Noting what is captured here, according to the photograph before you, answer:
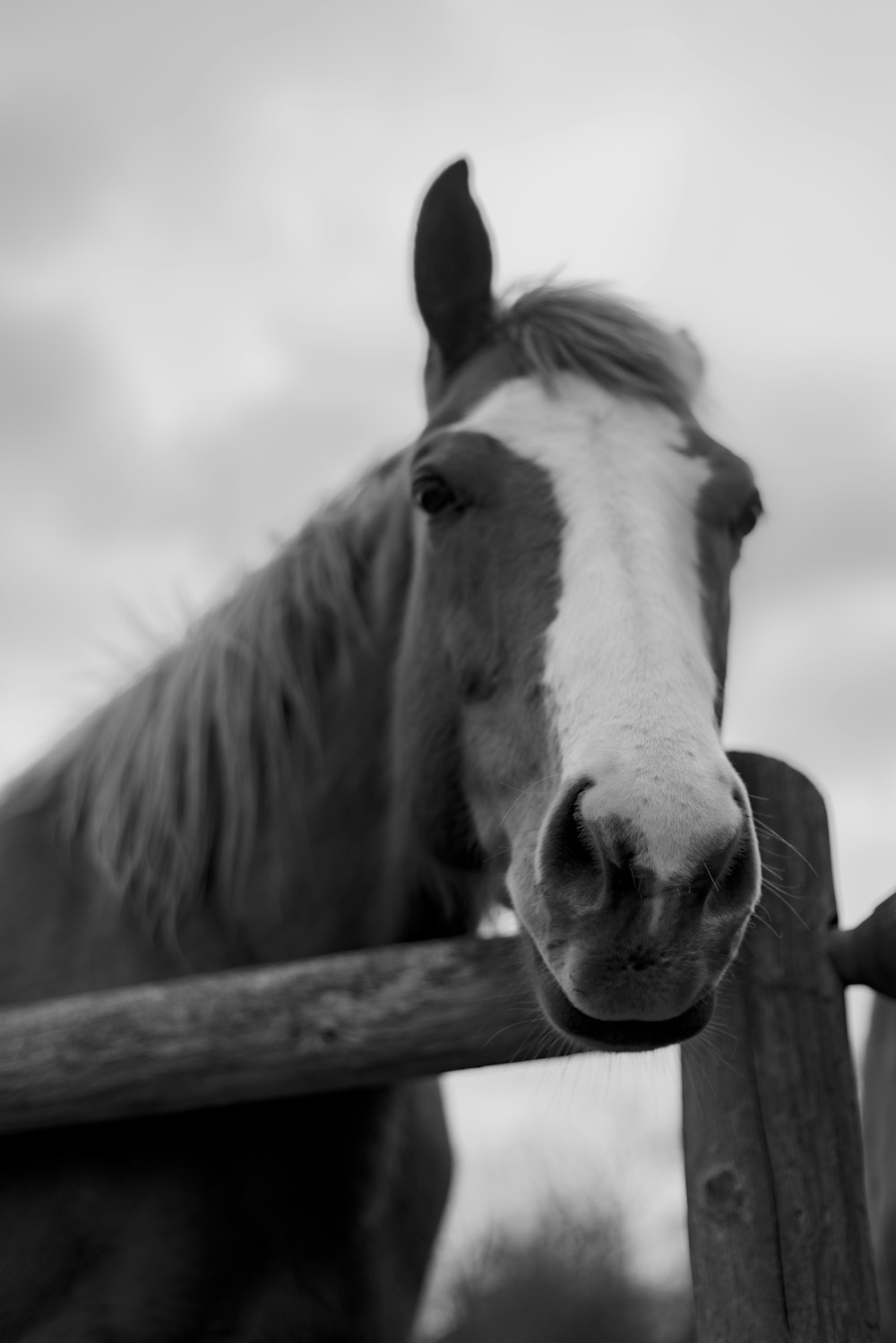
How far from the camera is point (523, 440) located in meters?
2.30

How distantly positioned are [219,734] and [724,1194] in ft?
5.22

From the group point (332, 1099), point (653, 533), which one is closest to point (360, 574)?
point (653, 533)

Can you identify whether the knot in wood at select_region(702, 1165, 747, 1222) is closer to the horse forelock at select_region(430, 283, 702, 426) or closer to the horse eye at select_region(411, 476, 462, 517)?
the horse eye at select_region(411, 476, 462, 517)

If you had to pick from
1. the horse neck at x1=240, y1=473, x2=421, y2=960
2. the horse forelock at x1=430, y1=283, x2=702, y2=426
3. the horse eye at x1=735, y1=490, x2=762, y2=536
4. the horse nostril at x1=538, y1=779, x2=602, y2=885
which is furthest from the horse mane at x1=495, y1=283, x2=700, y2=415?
the horse nostril at x1=538, y1=779, x2=602, y2=885

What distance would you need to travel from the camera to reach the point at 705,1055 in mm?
1812

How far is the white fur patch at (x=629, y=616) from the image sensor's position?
1.57 metres

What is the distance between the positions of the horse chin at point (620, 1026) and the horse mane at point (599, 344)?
1.29 m

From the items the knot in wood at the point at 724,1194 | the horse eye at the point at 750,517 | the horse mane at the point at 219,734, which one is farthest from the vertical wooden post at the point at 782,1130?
the horse mane at the point at 219,734

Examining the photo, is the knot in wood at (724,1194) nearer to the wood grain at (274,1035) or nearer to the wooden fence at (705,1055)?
the wooden fence at (705,1055)

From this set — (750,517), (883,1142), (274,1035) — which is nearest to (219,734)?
(274,1035)

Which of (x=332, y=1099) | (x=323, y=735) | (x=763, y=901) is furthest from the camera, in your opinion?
(x=323, y=735)

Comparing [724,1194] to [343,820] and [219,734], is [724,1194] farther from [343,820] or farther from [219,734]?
[219,734]

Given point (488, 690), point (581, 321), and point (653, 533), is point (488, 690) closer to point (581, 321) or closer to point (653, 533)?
point (653, 533)

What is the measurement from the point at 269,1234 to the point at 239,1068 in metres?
0.56
